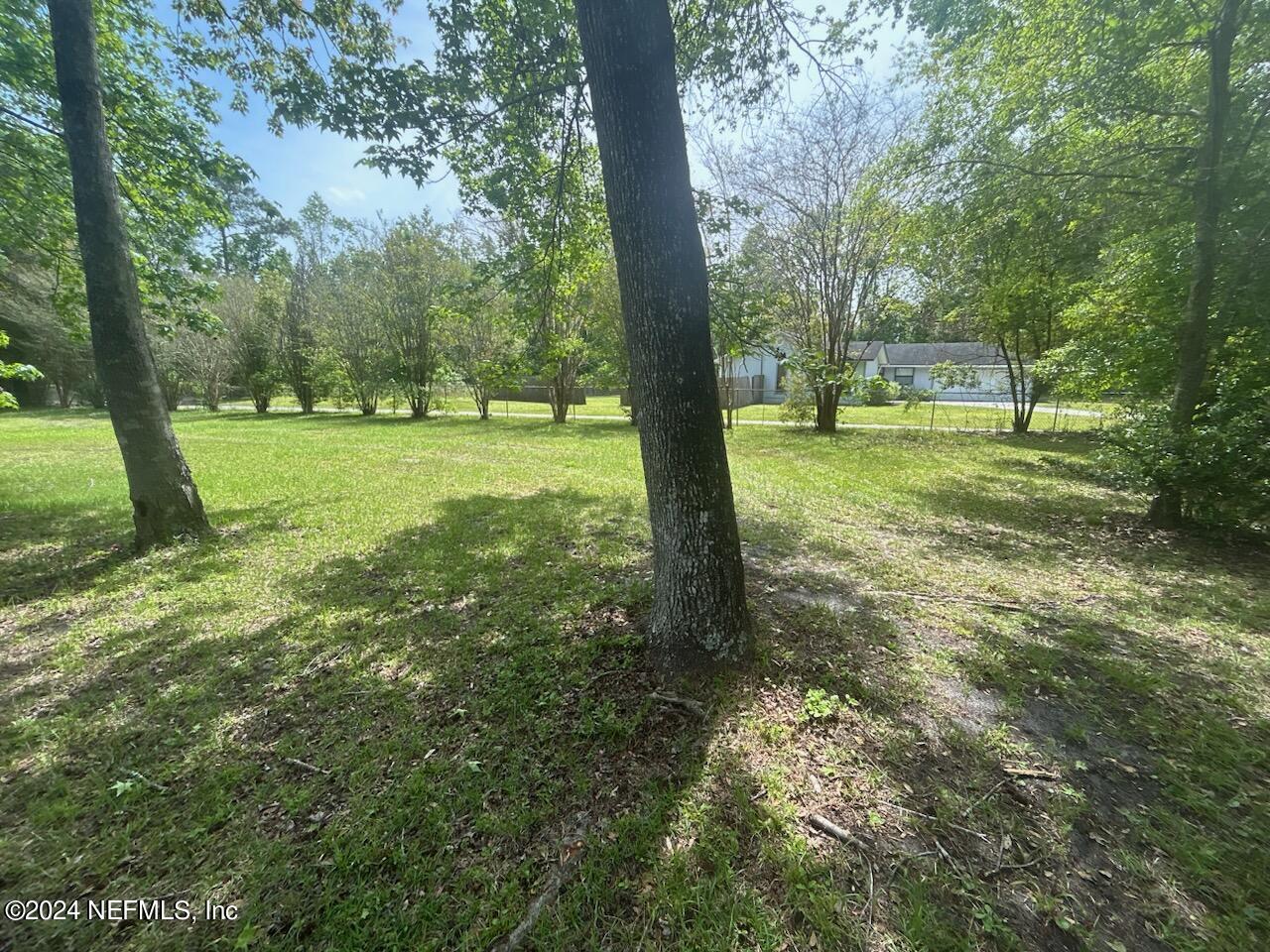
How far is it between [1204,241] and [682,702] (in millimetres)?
7609

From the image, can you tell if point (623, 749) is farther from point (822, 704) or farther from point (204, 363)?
point (204, 363)

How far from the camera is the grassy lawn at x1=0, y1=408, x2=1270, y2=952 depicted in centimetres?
152

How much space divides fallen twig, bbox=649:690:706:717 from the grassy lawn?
0.04m

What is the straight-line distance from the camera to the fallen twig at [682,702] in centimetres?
236

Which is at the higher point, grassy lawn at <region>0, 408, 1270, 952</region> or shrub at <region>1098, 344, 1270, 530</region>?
shrub at <region>1098, 344, 1270, 530</region>

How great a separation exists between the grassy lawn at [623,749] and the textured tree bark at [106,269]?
46.7 inches

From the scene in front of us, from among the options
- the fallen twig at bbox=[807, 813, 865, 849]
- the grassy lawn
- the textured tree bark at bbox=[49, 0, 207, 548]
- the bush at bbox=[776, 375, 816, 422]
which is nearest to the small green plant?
the grassy lawn

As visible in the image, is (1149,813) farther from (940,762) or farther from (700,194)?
(700,194)

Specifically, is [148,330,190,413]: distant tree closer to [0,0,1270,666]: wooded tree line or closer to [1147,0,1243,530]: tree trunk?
[0,0,1270,666]: wooded tree line

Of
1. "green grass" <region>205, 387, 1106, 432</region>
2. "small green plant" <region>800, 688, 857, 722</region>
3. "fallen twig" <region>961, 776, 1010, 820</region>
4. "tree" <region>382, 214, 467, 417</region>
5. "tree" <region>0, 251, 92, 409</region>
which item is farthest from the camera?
"tree" <region>382, 214, 467, 417</region>

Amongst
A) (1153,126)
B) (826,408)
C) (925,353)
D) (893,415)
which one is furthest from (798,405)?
(925,353)

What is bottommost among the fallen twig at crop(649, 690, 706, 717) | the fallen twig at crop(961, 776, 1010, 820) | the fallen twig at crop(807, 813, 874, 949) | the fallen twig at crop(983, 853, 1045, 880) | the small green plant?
the fallen twig at crop(983, 853, 1045, 880)

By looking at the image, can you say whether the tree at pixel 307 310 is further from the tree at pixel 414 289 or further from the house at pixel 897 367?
the house at pixel 897 367

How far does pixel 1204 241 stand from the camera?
502cm
